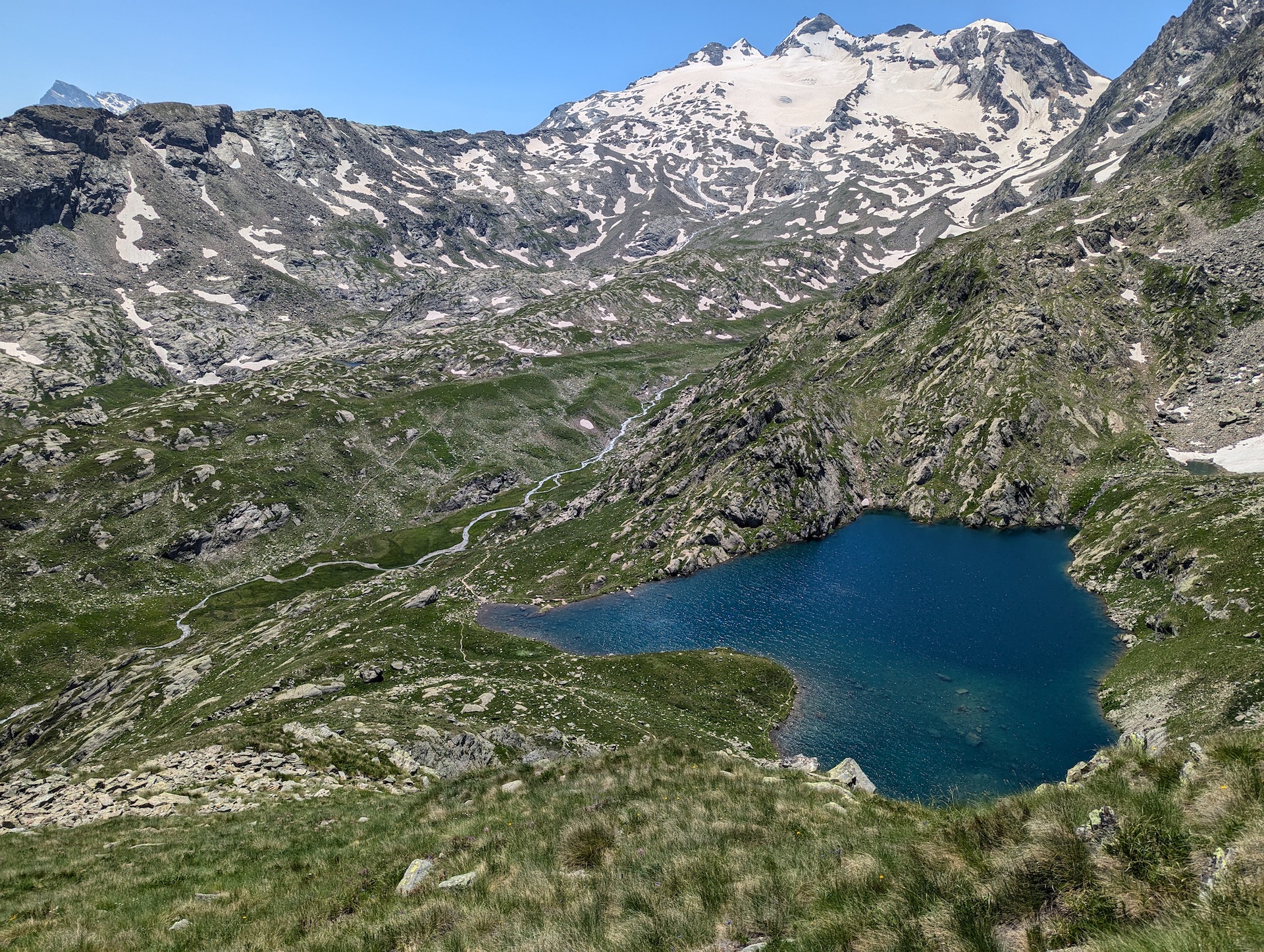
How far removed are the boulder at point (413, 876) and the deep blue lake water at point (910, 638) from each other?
40.0 metres

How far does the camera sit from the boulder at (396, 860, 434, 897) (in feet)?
41.7

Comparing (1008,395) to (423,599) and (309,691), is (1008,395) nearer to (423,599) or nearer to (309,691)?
(423,599)

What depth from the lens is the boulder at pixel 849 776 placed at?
22609 millimetres

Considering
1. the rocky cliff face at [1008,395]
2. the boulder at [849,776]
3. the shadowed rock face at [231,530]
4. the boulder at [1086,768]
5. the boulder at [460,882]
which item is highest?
the rocky cliff face at [1008,395]

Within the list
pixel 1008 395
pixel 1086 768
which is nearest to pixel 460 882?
pixel 1086 768

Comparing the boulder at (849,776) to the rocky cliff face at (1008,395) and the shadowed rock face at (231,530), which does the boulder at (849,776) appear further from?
the shadowed rock face at (231,530)

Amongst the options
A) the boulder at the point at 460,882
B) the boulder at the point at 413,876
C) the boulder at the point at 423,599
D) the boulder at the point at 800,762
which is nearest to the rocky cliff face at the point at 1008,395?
the boulder at the point at 423,599

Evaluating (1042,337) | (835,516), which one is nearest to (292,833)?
(835,516)

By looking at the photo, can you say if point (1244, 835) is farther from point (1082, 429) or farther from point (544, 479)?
point (544, 479)

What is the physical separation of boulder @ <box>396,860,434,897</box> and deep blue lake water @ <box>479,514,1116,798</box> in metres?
40.0

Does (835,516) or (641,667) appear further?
(835,516)

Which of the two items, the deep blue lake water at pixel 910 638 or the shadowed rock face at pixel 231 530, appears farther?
the shadowed rock face at pixel 231 530

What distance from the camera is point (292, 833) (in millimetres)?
19750

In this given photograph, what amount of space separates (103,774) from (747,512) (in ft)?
302
